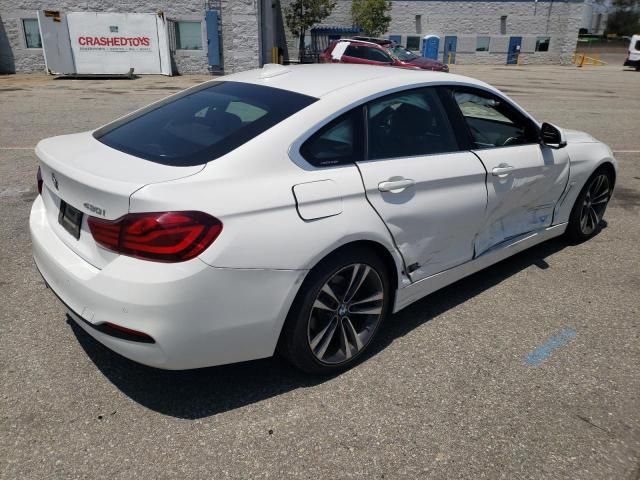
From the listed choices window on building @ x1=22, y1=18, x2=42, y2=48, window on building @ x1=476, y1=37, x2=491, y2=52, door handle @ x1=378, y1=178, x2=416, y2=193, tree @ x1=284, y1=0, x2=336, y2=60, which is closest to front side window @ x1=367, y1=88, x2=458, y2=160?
door handle @ x1=378, y1=178, x2=416, y2=193

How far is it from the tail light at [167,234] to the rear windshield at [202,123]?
1.20 ft

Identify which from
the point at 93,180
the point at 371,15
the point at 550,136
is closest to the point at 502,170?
the point at 550,136

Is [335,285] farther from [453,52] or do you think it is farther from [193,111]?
[453,52]

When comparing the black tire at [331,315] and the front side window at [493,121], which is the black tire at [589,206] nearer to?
the front side window at [493,121]

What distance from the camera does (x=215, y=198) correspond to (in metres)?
2.24

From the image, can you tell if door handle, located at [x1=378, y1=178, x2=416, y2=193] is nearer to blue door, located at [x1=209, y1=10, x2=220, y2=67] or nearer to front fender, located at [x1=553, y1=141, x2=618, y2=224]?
front fender, located at [x1=553, y1=141, x2=618, y2=224]

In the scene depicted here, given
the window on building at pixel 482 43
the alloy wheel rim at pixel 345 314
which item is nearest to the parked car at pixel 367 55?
the alloy wheel rim at pixel 345 314

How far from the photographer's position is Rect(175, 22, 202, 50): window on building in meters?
23.7

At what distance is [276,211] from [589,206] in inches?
137

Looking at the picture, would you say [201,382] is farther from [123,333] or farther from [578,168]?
[578,168]

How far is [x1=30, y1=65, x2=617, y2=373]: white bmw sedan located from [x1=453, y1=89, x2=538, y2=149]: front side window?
27mm

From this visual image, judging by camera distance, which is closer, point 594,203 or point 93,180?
point 93,180

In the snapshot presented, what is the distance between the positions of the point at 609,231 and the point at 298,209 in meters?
4.01

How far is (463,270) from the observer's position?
3.44m
